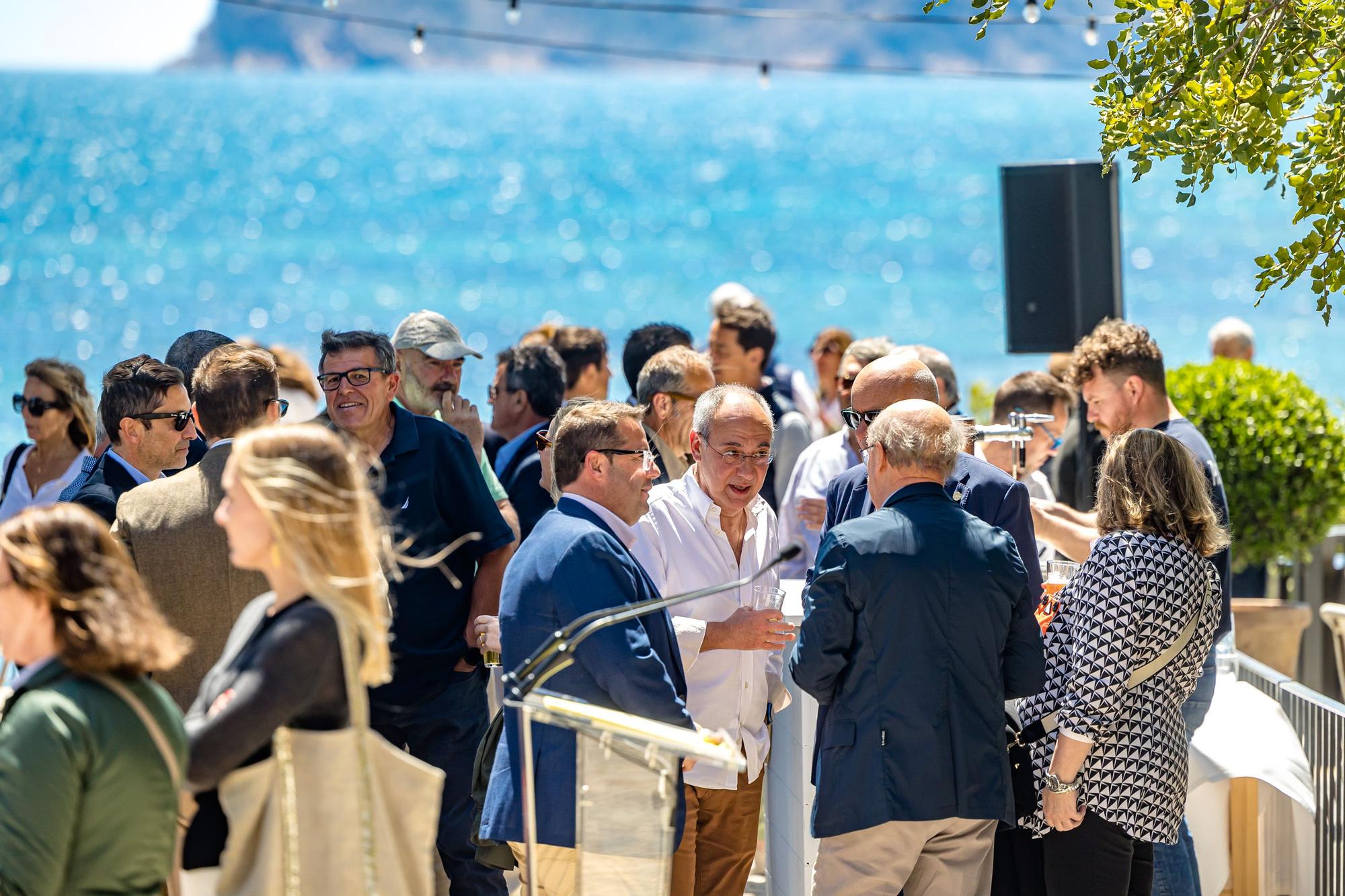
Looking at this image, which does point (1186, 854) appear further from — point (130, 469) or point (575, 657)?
point (130, 469)

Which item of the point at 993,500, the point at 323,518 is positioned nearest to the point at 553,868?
the point at 323,518

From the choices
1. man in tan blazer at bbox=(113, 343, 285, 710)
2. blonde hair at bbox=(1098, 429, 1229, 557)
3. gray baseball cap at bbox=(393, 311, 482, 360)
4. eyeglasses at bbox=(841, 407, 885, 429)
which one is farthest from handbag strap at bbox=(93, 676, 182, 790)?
gray baseball cap at bbox=(393, 311, 482, 360)

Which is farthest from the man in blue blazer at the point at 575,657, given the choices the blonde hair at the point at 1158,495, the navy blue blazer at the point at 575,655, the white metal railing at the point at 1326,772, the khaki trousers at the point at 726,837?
the white metal railing at the point at 1326,772

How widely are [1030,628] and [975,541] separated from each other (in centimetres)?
29

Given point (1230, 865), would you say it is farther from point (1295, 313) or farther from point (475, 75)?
point (475, 75)

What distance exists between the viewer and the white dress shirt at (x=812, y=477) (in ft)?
16.8

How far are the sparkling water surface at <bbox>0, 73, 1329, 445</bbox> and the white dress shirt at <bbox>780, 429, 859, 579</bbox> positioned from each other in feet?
53.8

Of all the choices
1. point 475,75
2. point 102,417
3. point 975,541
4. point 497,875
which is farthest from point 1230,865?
point 475,75

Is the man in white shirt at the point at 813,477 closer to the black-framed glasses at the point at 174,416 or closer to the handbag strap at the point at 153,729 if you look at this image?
the black-framed glasses at the point at 174,416

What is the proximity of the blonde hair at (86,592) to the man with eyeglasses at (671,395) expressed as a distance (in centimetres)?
276

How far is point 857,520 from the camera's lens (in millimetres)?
3426

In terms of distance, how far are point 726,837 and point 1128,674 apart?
121cm

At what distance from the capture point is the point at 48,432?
242 inches

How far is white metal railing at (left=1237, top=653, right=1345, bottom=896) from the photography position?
4723 millimetres
